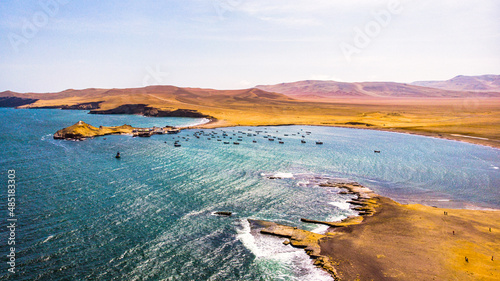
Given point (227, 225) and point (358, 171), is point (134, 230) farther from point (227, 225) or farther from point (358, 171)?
point (358, 171)

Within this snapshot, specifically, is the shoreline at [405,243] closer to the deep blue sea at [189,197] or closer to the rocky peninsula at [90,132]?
the deep blue sea at [189,197]

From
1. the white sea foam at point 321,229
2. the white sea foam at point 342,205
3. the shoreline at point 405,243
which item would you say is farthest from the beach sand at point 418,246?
the white sea foam at point 342,205

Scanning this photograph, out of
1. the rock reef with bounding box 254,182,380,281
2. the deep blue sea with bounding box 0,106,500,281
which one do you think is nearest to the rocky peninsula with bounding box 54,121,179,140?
the deep blue sea with bounding box 0,106,500,281

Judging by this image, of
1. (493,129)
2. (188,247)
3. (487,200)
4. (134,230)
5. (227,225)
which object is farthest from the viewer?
(493,129)

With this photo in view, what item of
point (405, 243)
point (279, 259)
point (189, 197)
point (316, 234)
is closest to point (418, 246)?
point (405, 243)

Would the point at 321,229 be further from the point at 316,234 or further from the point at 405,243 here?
the point at 405,243

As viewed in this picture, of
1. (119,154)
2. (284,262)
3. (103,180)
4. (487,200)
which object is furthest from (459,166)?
(119,154)
